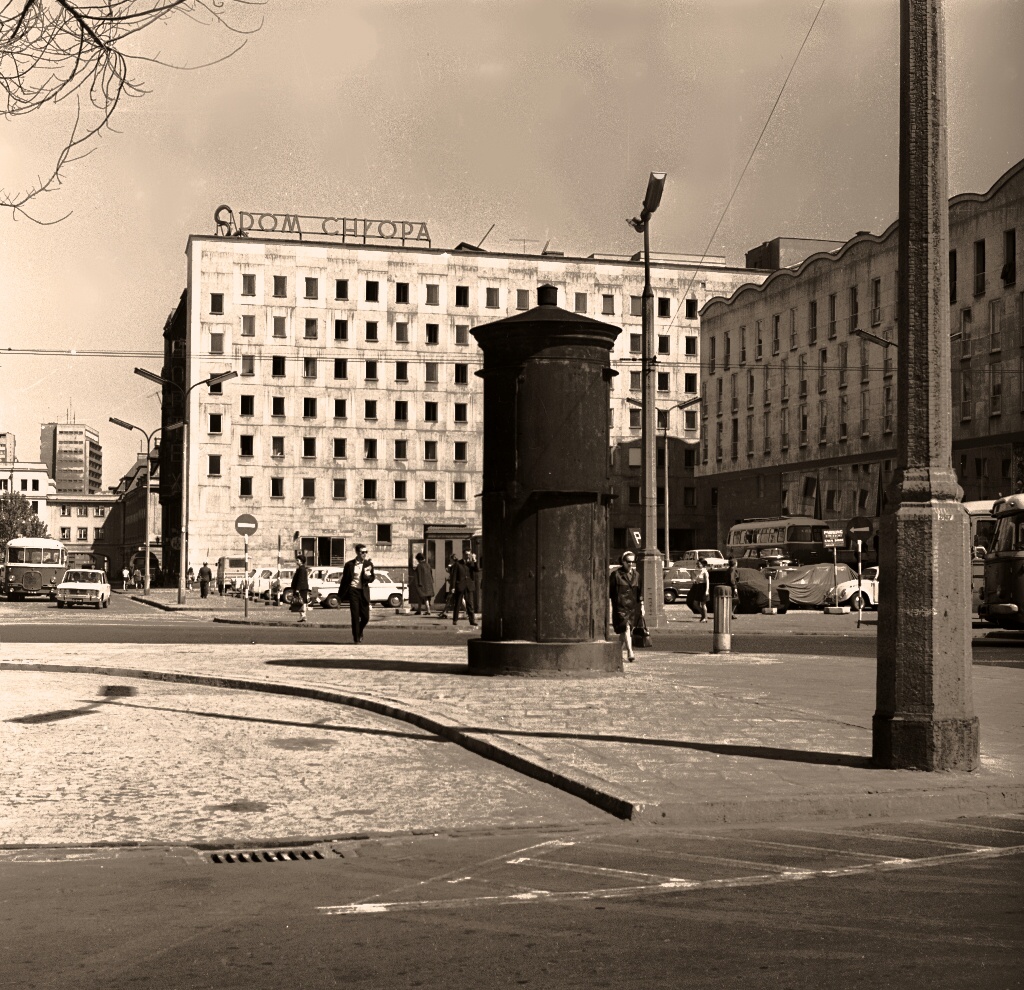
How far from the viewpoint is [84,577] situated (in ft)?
194

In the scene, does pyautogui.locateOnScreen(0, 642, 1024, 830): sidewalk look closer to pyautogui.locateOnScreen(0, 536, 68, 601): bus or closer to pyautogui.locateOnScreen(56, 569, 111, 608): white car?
pyautogui.locateOnScreen(56, 569, 111, 608): white car

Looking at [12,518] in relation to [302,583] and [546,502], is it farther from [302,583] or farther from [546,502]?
[546,502]

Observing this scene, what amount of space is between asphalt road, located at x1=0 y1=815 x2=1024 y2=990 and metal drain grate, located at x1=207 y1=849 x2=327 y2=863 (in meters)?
0.03

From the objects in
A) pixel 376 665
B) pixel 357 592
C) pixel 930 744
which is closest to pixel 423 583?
pixel 357 592

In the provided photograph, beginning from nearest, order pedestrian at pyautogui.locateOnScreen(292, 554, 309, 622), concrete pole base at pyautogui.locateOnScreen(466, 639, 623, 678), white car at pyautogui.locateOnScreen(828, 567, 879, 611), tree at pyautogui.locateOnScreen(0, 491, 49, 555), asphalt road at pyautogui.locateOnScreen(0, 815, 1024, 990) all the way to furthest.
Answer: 1. asphalt road at pyautogui.locateOnScreen(0, 815, 1024, 990)
2. concrete pole base at pyautogui.locateOnScreen(466, 639, 623, 678)
3. pedestrian at pyautogui.locateOnScreen(292, 554, 309, 622)
4. white car at pyautogui.locateOnScreen(828, 567, 879, 611)
5. tree at pyautogui.locateOnScreen(0, 491, 49, 555)

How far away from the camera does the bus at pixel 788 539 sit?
A: 7006 centimetres

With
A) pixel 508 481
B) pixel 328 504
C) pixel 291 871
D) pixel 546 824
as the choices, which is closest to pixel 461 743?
pixel 546 824

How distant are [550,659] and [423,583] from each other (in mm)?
25471

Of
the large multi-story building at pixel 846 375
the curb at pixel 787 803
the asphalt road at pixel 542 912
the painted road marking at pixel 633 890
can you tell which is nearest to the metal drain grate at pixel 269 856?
the asphalt road at pixel 542 912

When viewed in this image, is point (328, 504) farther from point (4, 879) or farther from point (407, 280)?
point (4, 879)

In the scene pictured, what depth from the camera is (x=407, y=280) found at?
106 metres

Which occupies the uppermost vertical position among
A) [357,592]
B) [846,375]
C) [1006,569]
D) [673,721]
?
[846,375]

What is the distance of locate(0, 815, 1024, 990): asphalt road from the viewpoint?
5.24 meters

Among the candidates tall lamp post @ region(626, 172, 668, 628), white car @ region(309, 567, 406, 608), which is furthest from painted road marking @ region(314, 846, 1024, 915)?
white car @ region(309, 567, 406, 608)
